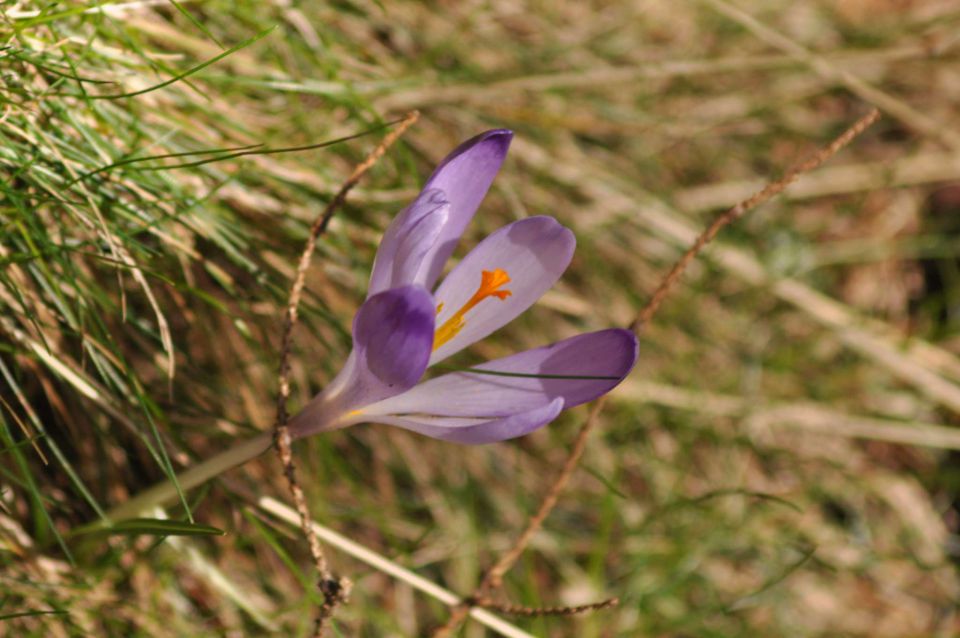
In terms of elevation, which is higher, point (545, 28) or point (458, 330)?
point (545, 28)

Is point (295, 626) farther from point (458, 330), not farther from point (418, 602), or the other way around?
point (458, 330)

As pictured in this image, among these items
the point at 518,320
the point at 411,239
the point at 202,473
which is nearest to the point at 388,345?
the point at 411,239

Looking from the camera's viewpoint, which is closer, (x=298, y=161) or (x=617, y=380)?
(x=617, y=380)

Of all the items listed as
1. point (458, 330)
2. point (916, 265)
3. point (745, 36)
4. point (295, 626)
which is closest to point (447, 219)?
point (458, 330)

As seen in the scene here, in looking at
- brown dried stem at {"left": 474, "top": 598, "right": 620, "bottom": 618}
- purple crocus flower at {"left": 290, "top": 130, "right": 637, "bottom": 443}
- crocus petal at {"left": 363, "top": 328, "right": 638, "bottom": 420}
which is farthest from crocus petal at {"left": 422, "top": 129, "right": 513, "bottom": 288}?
brown dried stem at {"left": 474, "top": 598, "right": 620, "bottom": 618}

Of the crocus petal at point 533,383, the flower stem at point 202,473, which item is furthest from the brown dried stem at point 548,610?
the flower stem at point 202,473
